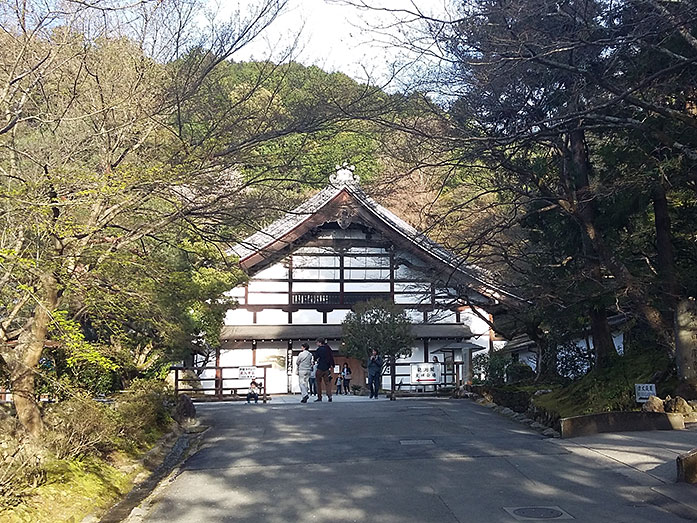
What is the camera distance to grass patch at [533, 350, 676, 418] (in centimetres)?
1313

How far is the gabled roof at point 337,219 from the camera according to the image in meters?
12.2

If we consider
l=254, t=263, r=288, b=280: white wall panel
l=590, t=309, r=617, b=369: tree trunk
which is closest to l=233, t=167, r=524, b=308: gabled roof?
l=590, t=309, r=617, b=369: tree trunk

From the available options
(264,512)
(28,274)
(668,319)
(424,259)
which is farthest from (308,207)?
(424,259)

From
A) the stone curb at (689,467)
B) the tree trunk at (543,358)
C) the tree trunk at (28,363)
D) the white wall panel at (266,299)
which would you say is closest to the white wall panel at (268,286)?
the white wall panel at (266,299)

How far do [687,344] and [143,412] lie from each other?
29.0 feet

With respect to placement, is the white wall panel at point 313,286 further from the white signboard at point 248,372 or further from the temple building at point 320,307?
the white signboard at point 248,372

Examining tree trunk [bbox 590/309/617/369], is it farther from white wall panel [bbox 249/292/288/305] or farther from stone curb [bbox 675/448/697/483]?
white wall panel [bbox 249/292/288/305]

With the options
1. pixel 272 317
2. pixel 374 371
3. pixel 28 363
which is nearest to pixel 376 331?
pixel 374 371

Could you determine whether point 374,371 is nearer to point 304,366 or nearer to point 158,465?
point 304,366

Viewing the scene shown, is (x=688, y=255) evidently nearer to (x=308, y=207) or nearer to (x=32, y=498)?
(x=308, y=207)

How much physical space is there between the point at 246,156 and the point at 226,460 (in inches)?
167

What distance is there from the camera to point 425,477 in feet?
28.1

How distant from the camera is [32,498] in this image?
7090mm

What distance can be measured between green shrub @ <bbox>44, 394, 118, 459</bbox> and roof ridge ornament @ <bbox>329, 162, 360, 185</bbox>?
474cm
